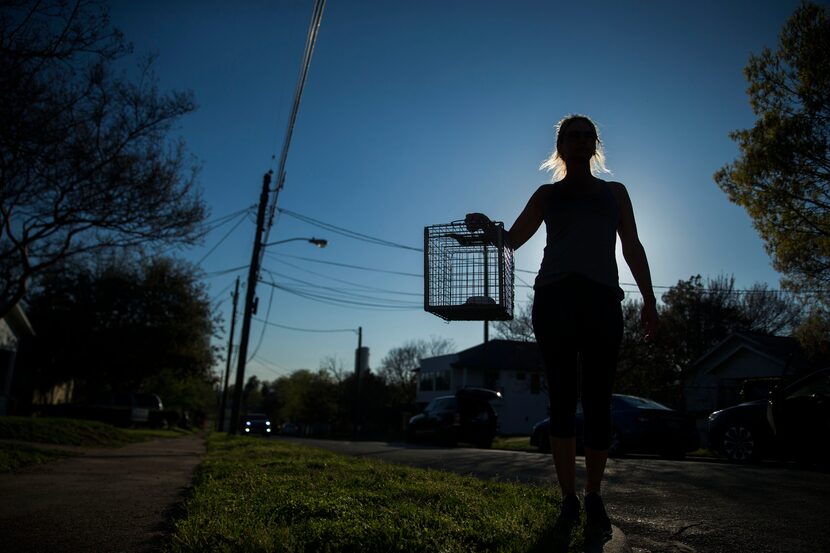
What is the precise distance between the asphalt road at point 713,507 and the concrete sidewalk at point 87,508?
278 centimetres

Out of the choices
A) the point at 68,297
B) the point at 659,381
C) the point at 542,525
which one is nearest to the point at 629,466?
the point at 542,525

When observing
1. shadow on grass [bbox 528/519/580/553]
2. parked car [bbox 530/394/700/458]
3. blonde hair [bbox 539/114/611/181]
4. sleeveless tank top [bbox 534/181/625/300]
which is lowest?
shadow on grass [bbox 528/519/580/553]

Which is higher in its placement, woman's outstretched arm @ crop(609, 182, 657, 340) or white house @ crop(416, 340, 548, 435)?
white house @ crop(416, 340, 548, 435)

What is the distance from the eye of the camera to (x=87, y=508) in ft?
14.1

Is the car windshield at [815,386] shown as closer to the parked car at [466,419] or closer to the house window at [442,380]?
the parked car at [466,419]

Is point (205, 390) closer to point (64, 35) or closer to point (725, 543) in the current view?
point (64, 35)

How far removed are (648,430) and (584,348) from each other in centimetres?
961

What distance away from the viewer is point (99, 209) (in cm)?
1242

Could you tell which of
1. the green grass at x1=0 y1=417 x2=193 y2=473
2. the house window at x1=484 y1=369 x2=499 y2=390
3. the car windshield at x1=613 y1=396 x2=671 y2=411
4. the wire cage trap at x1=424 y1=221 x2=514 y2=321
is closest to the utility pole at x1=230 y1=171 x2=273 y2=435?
the green grass at x1=0 y1=417 x2=193 y2=473

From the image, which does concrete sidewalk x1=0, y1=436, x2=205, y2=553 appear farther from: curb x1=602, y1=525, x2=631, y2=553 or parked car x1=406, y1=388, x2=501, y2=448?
parked car x1=406, y1=388, x2=501, y2=448

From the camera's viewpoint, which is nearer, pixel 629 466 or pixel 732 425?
pixel 629 466

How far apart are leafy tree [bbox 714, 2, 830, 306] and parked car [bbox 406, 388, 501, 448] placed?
27.8 feet

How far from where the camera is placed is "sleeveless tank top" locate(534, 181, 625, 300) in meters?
3.00

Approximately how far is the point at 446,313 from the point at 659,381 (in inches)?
1413
